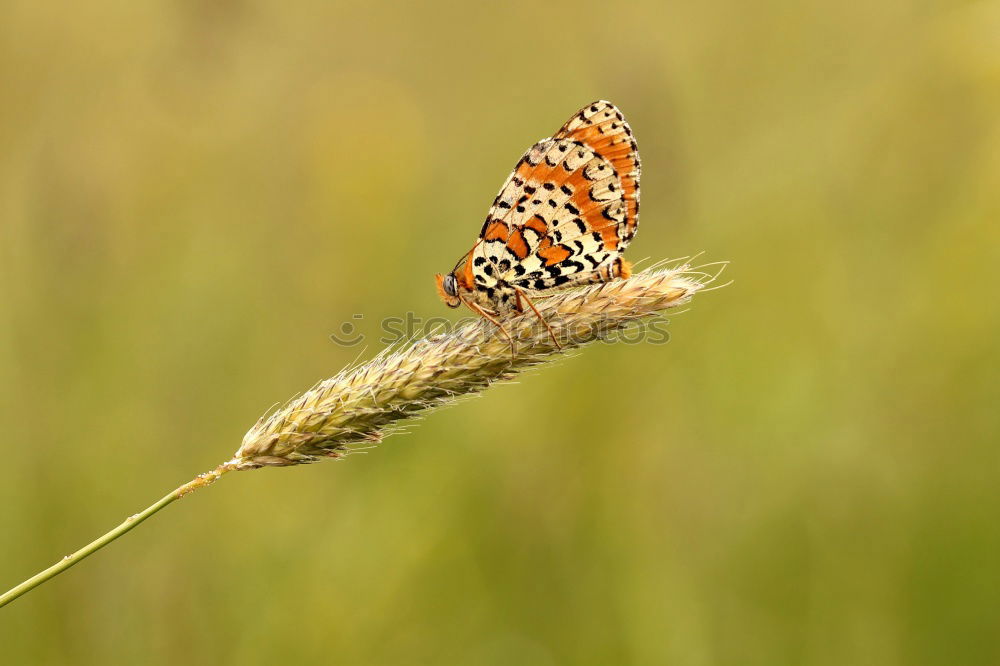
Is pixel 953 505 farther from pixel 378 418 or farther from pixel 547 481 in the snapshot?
pixel 378 418

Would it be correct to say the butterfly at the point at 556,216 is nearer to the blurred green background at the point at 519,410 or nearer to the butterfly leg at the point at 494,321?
the butterfly leg at the point at 494,321

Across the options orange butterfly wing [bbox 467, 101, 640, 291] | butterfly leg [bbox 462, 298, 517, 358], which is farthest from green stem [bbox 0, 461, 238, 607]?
orange butterfly wing [bbox 467, 101, 640, 291]

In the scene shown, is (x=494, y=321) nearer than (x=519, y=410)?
Yes

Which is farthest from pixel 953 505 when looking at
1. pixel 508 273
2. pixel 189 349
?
pixel 189 349

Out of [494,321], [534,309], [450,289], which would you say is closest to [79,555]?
[494,321]

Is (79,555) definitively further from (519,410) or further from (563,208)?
(519,410)

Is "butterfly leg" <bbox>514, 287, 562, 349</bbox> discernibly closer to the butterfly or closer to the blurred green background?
the butterfly

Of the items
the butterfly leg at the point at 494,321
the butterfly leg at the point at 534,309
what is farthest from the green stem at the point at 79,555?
the butterfly leg at the point at 534,309
